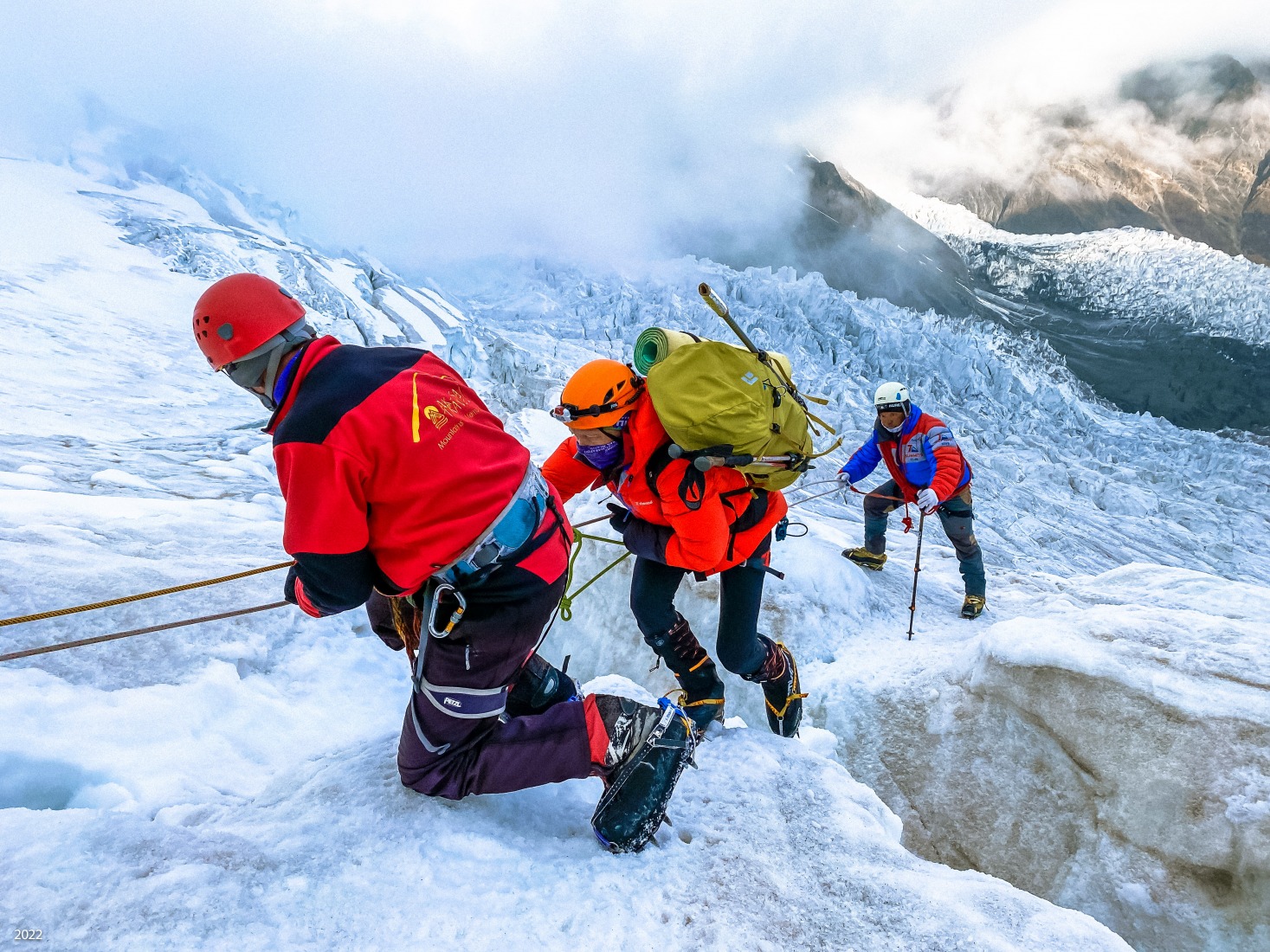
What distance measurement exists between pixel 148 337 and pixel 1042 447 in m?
27.1

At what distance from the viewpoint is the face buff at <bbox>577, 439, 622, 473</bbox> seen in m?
2.11

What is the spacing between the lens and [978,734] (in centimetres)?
322

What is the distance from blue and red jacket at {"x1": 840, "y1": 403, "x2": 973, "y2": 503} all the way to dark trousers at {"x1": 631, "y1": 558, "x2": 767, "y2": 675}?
8.24ft

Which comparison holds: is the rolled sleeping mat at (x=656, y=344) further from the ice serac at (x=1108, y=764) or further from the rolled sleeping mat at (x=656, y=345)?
the ice serac at (x=1108, y=764)

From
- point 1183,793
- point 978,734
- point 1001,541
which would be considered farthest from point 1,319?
point 1001,541

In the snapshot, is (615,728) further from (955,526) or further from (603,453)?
(955,526)

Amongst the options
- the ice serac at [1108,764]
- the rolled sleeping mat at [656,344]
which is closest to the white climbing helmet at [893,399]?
the ice serac at [1108,764]

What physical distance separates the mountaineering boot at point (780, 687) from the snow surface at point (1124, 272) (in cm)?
5509

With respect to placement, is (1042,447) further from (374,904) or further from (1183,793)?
(374,904)

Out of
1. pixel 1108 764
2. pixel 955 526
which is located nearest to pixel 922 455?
pixel 955 526

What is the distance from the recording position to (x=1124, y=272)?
153 ft

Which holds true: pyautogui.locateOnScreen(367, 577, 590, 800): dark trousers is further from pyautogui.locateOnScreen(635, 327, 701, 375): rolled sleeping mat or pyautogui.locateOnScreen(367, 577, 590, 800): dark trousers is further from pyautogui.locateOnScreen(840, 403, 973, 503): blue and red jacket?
pyautogui.locateOnScreen(840, 403, 973, 503): blue and red jacket

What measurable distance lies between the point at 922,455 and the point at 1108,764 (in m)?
2.17

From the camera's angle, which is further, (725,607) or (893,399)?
(893,399)
